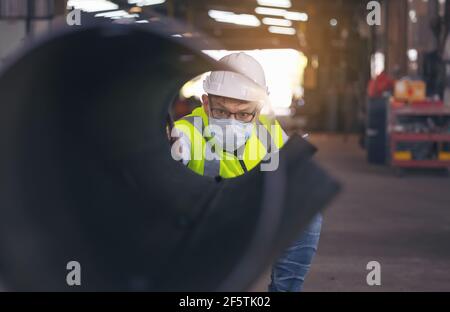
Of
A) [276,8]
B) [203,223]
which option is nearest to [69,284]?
[203,223]

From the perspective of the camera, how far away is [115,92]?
312 cm

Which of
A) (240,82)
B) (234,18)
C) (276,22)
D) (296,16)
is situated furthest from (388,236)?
(234,18)

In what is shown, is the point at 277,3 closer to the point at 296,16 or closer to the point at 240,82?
the point at 296,16

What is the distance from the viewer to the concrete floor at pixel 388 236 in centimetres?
624

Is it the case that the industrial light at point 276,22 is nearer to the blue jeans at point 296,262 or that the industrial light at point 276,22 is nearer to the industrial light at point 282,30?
the industrial light at point 282,30

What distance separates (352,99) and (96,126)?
2876cm

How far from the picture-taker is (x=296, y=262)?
437 centimetres

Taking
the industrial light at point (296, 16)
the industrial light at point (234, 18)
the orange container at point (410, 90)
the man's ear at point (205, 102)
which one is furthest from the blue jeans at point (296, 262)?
the industrial light at point (234, 18)

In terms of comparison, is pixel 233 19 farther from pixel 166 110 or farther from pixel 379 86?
pixel 166 110

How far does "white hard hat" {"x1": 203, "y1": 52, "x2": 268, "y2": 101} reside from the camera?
12.0 feet

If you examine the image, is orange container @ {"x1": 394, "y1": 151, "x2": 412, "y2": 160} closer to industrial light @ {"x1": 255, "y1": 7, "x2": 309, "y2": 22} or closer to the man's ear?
the man's ear

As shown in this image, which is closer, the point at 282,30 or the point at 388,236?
the point at 388,236

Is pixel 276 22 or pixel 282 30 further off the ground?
pixel 276 22

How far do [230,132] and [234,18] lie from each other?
31969mm
